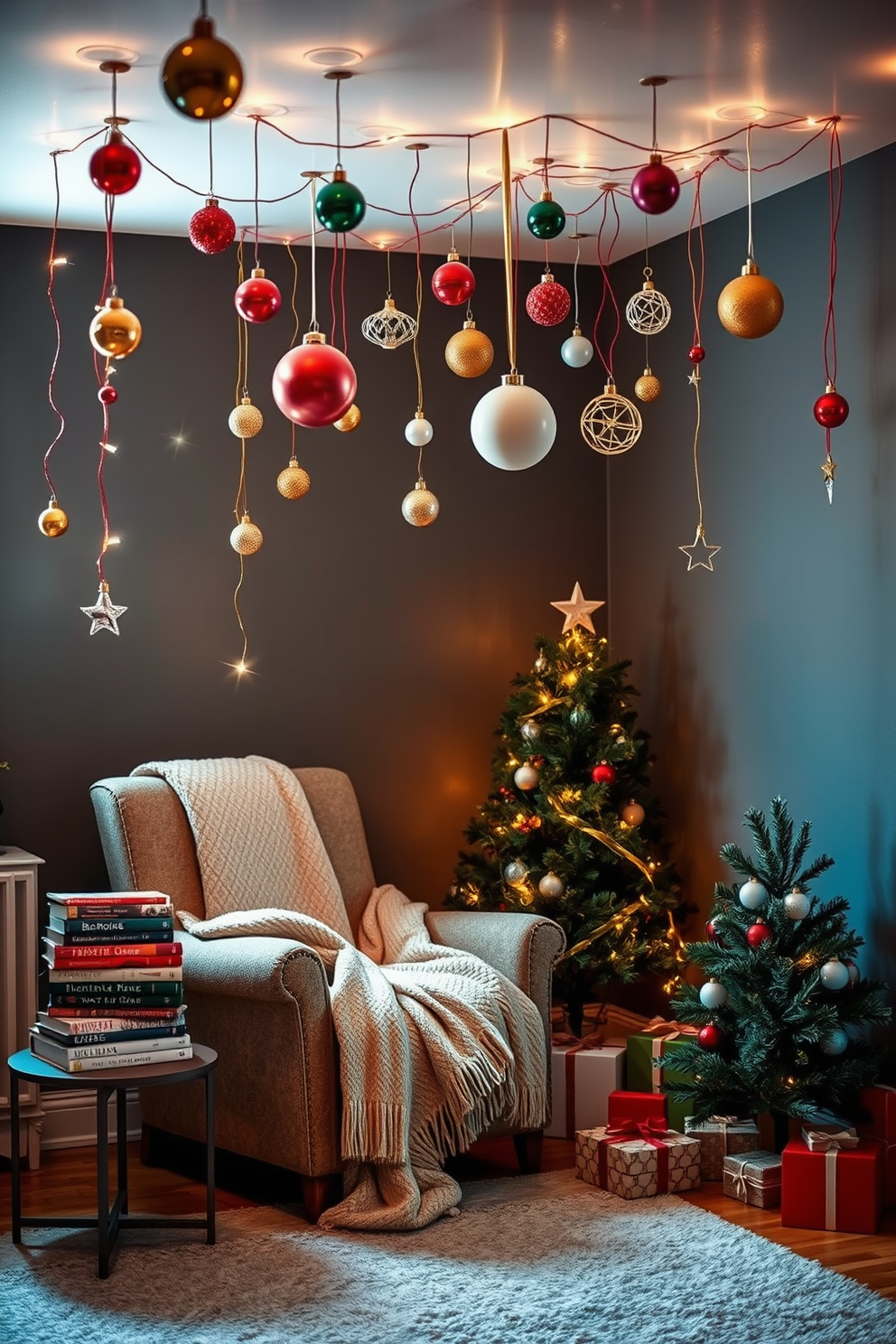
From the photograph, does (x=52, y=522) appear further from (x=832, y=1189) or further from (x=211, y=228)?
(x=832, y=1189)

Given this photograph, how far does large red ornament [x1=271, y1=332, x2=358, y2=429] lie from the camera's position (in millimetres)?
2779

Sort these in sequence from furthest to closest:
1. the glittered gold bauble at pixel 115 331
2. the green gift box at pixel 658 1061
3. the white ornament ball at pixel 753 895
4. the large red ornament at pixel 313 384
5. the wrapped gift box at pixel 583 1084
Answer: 1. the wrapped gift box at pixel 583 1084
2. the green gift box at pixel 658 1061
3. the white ornament ball at pixel 753 895
4. the glittered gold bauble at pixel 115 331
5. the large red ornament at pixel 313 384

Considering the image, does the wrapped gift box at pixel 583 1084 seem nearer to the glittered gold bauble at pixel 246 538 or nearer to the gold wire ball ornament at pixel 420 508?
the gold wire ball ornament at pixel 420 508

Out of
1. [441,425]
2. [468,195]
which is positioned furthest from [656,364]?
[468,195]

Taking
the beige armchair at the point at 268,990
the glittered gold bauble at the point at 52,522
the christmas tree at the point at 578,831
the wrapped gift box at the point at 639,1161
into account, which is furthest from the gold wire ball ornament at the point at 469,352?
the wrapped gift box at the point at 639,1161

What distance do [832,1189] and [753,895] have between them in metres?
0.72

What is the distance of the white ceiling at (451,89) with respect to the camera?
2.97m

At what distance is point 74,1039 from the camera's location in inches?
129

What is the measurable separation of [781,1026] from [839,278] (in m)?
1.96

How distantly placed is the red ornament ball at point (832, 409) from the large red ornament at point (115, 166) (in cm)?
184

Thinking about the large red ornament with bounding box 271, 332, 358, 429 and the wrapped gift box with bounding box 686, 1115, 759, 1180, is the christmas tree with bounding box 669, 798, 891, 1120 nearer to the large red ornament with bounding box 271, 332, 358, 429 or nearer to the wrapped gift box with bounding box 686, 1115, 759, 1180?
the wrapped gift box with bounding box 686, 1115, 759, 1180

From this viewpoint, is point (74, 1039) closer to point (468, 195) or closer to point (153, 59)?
point (153, 59)

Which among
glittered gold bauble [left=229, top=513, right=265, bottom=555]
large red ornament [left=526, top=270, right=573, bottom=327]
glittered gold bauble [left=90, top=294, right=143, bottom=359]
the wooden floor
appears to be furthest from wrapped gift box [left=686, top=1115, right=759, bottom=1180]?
glittered gold bauble [left=90, top=294, right=143, bottom=359]

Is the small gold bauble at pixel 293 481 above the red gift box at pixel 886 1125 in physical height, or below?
above
